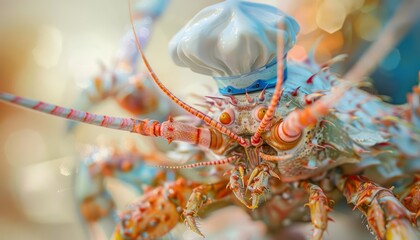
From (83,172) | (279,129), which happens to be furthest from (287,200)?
(83,172)

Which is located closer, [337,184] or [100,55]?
[337,184]

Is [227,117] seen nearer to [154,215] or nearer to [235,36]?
[235,36]

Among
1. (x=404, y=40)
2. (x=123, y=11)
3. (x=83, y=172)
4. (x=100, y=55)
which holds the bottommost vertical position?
(x=83, y=172)

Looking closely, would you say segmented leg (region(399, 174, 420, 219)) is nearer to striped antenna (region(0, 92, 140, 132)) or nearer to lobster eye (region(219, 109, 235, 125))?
lobster eye (region(219, 109, 235, 125))

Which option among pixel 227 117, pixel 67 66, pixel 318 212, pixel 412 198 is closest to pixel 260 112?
pixel 227 117

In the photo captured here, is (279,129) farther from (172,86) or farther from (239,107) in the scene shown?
(172,86)

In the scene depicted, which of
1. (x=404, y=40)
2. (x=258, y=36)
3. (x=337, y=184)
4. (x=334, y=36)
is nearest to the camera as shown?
(x=258, y=36)
